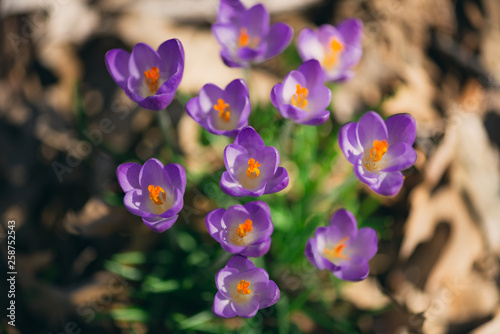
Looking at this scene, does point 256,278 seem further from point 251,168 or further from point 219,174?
point 219,174

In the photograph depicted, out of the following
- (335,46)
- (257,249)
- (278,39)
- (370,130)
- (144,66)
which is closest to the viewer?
(257,249)

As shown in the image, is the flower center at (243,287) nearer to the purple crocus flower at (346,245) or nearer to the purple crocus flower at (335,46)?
the purple crocus flower at (346,245)

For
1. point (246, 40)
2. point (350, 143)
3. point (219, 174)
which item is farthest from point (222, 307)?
point (246, 40)

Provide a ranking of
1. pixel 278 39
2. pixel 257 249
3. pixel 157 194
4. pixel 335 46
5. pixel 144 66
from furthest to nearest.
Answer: pixel 335 46
pixel 278 39
pixel 144 66
pixel 157 194
pixel 257 249

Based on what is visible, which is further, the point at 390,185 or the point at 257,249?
the point at 390,185

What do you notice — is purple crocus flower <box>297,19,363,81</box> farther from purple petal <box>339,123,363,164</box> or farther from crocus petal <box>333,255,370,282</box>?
crocus petal <box>333,255,370,282</box>

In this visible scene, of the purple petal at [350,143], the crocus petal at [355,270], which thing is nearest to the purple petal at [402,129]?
the purple petal at [350,143]
